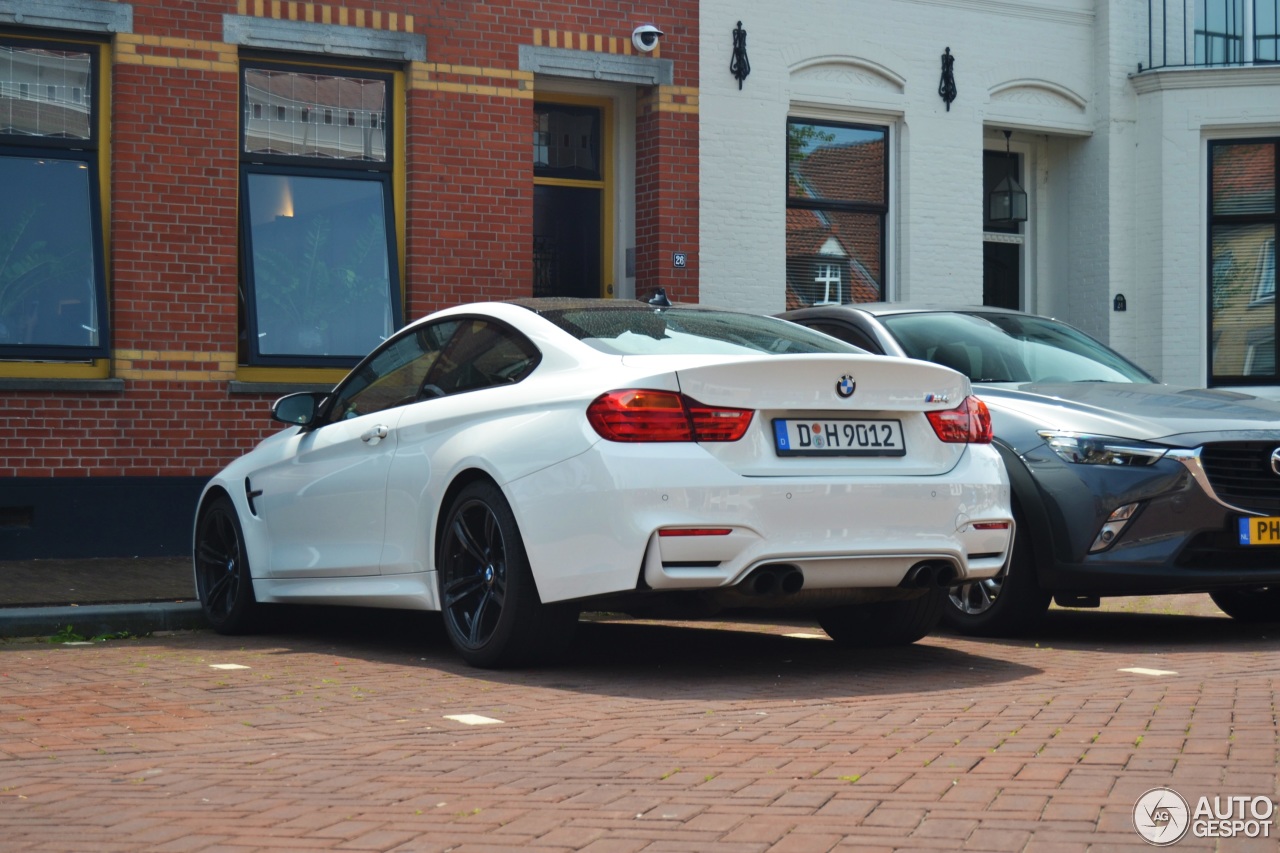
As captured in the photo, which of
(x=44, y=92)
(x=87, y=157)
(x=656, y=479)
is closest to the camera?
(x=656, y=479)

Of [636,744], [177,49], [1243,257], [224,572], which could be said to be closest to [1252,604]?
[636,744]

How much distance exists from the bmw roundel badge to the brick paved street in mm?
1063

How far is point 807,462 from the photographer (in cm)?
632

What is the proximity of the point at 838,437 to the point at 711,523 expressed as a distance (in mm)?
650

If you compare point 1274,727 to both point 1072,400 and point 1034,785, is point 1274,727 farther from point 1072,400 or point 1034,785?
point 1072,400

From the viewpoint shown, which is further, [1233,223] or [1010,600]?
[1233,223]

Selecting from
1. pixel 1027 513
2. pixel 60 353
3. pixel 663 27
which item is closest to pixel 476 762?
pixel 1027 513

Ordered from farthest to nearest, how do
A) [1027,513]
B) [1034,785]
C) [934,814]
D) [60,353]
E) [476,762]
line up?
[60,353] < [1027,513] < [476,762] < [1034,785] < [934,814]

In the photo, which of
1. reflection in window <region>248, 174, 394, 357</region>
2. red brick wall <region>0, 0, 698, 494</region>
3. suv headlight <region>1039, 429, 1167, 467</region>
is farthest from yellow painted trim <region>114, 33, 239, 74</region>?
suv headlight <region>1039, 429, 1167, 467</region>

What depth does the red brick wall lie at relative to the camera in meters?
12.1

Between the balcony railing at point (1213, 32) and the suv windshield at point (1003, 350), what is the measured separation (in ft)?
28.7

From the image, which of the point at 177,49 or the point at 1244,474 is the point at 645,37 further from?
the point at 1244,474

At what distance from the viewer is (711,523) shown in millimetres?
6090

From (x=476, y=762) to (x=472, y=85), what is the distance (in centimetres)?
923
